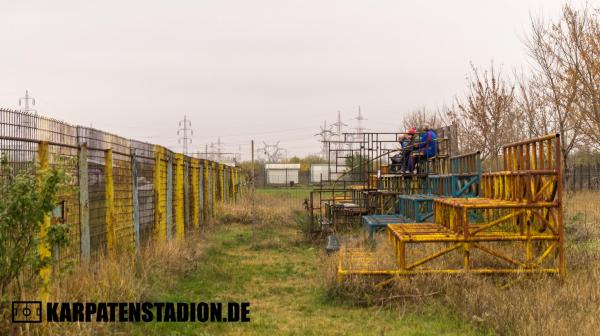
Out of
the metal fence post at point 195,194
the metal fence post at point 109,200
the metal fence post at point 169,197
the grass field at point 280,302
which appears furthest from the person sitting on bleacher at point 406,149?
the metal fence post at point 109,200

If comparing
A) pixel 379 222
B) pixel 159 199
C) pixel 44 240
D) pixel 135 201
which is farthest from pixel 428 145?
pixel 44 240

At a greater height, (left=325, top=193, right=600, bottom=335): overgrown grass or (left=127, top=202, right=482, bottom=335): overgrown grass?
(left=325, top=193, right=600, bottom=335): overgrown grass

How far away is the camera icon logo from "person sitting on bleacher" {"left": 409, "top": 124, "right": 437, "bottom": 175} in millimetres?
11791

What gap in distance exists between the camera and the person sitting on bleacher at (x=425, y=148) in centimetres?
1584

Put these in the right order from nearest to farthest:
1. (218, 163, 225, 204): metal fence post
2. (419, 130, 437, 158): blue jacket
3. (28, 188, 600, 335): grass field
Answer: (28, 188, 600, 335): grass field → (419, 130, 437, 158): blue jacket → (218, 163, 225, 204): metal fence post

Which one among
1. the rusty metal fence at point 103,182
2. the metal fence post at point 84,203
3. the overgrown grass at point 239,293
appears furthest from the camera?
the metal fence post at point 84,203

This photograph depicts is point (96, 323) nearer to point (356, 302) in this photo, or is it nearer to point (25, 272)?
point (25, 272)

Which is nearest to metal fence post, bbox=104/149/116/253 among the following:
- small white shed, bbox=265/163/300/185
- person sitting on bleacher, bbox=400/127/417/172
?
person sitting on bleacher, bbox=400/127/417/172

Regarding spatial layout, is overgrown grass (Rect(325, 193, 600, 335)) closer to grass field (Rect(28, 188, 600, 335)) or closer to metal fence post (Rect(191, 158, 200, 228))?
grass field (Rect(28, 188, 600, 335))

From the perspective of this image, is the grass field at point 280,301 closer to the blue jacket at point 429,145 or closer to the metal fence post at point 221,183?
the blue jacket at point 429,145

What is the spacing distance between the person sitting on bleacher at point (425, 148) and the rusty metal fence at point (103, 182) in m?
5.83

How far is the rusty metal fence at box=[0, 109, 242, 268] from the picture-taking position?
19.9 feet

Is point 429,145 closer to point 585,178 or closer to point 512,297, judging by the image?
point 512,297

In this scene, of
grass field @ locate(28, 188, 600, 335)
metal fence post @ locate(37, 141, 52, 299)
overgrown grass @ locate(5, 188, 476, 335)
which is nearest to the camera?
metal fence post @ locate(37, 141, 52, 299)
